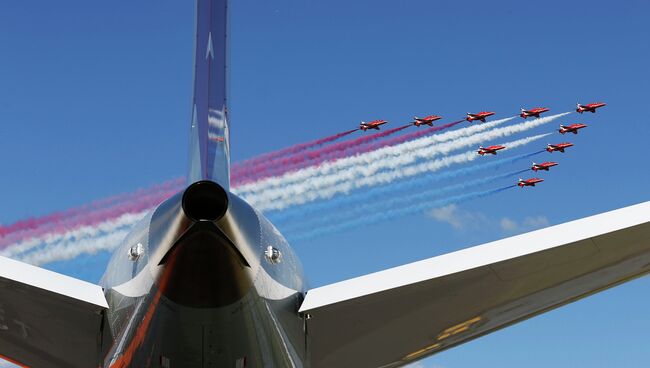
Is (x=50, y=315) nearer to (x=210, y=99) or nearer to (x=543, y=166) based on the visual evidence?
(x=210, y=99)

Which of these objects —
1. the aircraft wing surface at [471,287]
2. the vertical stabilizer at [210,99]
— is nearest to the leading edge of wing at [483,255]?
the aircraft wing surface at [471,287]

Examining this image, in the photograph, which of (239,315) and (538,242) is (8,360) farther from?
(538,242)

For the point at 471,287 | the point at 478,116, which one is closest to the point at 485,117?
the point at 478,116

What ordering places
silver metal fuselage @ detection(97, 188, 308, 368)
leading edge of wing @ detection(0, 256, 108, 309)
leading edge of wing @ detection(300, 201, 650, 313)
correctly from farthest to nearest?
leading edge of wing @ detection(300, 201, 650, 313) → leading edge of wing @ detection(0, 256, 108, 309) → silver metal fuselage @ detection(97, 188, 308, 368)

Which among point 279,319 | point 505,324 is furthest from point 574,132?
point 279,319

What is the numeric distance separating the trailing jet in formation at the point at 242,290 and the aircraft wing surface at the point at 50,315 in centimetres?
2

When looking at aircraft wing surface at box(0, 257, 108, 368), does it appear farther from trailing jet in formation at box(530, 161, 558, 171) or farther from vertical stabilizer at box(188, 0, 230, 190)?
trailing jet in formation at box(530, 161, 558, 171)

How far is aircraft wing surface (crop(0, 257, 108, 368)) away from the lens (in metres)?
11.3

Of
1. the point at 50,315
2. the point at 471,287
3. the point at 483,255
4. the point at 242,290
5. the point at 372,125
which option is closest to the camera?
the point at 242,290

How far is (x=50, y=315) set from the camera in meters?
12.0

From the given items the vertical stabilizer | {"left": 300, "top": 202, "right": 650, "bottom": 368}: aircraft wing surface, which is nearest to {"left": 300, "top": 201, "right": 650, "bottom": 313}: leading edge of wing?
{"left": 300, "top": 202, "right": 650, "bottom": 368}: aircraft wing surface

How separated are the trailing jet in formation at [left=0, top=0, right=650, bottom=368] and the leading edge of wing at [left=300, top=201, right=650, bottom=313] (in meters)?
0.02

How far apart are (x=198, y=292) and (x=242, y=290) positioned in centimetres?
49

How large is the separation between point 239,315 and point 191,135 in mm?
2618
